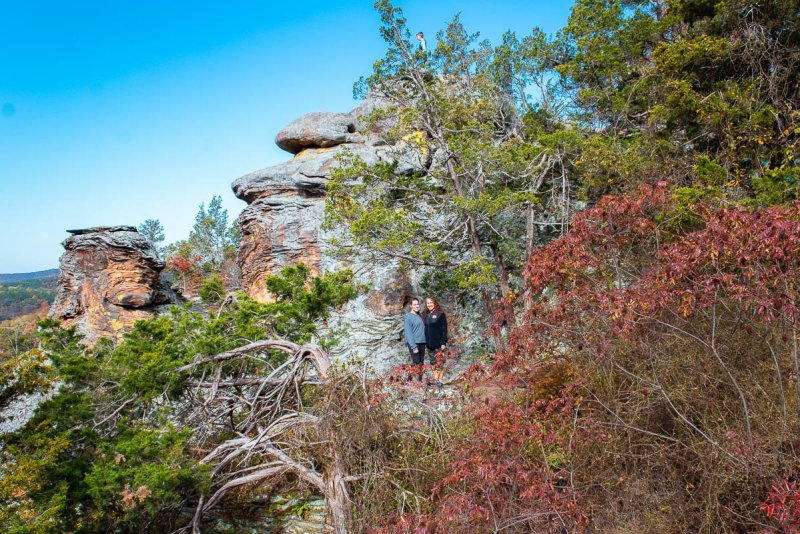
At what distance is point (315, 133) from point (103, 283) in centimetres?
894

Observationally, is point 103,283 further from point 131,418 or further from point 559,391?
point 559,391

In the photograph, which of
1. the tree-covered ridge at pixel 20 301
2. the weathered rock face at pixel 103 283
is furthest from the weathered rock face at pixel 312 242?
the tree-covered ridge at pixel 20 301

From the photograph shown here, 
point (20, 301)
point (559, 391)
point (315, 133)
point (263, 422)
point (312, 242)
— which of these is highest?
point (315, 133)

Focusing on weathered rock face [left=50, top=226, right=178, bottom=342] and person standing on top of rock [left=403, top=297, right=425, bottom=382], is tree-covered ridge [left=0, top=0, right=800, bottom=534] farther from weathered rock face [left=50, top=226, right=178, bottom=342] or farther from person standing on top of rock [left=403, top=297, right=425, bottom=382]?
weathered rock face [left=50, top=226, right=178, bottom=342]

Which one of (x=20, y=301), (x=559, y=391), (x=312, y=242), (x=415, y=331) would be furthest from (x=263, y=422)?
(x=20, y=301)

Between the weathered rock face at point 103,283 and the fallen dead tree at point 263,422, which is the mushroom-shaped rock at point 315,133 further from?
the fallen dead tree at point 263,422

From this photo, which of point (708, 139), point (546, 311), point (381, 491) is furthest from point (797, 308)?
point (708, 139)

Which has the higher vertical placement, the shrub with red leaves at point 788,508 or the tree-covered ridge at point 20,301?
the shrub with red leaves at point 788,508

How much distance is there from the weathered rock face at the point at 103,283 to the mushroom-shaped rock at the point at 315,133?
699 cm

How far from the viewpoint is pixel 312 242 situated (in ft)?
45.0

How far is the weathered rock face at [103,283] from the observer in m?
12.6

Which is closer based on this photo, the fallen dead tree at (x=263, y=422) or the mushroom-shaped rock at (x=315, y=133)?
the fallen dead tree at (x=263, y=422)

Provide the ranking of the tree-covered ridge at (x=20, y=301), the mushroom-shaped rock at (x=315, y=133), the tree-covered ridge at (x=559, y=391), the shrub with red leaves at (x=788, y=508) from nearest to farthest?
1. the shrub with red leaves at (x=788, y=508)
2. the tree-covered ridge at (x=559, y=391)
3. the mushroom-shaped rock at (x=315, y=133)
4. the tree-covered ridge at (x=20, y=301)

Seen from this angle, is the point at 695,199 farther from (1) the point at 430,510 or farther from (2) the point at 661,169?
(1) the point at 430,510
